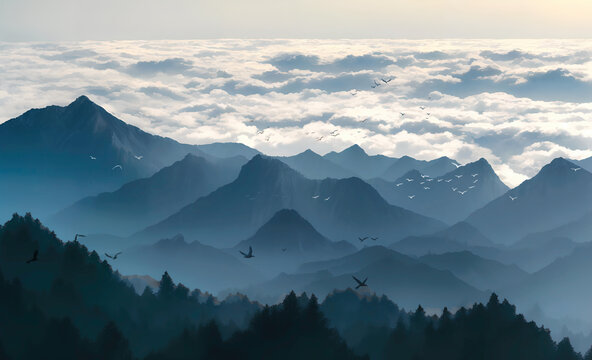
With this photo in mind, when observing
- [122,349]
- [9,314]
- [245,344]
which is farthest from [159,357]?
[9,314]

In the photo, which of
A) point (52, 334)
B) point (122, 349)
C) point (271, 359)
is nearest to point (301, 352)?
point (271, 359)

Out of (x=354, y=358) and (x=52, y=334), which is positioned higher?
(x=52, y=334)

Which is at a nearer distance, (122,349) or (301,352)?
(122,349)

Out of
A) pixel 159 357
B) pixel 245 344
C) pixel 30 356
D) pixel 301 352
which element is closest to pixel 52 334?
pixel 30 356

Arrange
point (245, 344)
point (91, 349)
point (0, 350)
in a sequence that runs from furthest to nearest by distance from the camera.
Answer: point (245, 344) → point (91, 349) → point (0, 350)

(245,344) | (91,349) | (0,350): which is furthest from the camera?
(245,344)

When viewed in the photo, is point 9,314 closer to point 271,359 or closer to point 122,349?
point 122,349

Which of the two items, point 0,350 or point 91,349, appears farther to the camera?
point 91,349

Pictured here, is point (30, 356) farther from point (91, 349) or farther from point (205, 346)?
point (205, 346)

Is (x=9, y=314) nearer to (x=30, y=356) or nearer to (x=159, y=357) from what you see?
(x=30, y=356)
